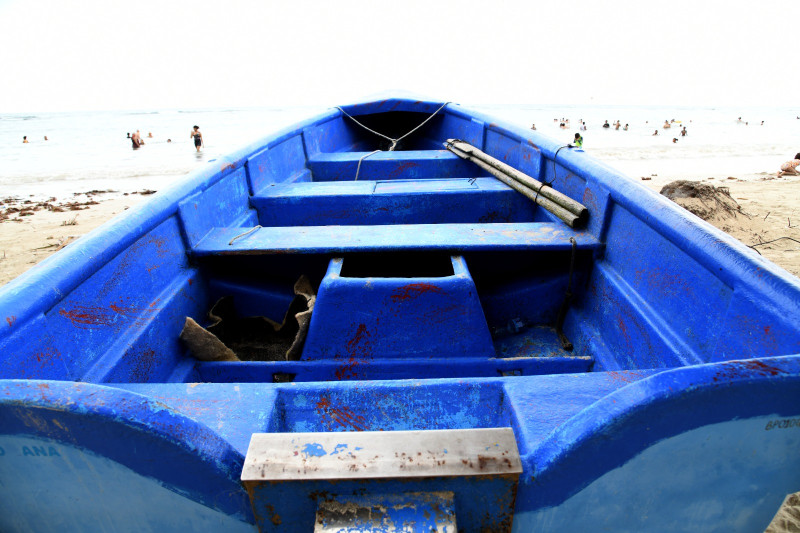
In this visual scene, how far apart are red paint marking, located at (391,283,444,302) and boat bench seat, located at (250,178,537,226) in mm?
1231

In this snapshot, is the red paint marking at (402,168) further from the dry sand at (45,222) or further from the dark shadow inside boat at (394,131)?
the dry sand at (45,222)

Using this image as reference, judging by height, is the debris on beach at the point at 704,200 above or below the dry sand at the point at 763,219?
above

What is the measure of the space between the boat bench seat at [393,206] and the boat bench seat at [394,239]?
57 centimetres

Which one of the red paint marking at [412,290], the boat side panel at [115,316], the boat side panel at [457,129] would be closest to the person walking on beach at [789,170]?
the boat side panel at [457,129]

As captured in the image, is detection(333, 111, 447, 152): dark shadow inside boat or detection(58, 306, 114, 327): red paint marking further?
detection(333, 111, 447, 152): dark shadow inside boat

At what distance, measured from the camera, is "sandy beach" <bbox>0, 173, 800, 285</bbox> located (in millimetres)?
5129

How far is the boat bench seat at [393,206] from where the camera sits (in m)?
2.95

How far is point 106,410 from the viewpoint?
30.4 inches

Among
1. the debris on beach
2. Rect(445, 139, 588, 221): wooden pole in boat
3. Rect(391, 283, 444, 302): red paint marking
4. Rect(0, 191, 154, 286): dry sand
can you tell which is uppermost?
Rect(445, 139, 588, 221): wooden pole in boat

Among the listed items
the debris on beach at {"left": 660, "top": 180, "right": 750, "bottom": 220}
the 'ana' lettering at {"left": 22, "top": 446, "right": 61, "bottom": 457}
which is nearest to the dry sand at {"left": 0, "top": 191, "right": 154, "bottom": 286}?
the 'ana' lettering at {"left": 22, "top": 446, "right": 61, "bottom": 457}

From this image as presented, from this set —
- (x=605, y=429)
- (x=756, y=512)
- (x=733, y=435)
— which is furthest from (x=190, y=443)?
(x=756, y=512)

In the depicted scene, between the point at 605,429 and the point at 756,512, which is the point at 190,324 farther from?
the point at 756,512

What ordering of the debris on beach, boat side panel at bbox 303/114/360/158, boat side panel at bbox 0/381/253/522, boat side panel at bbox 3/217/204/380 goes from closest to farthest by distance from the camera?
boat side panel at bbox 0/381/253/522 < boat side panel at bbox 3/217/204/380 < boat side panel at bbox 303/114/360/158 < the debris on beach

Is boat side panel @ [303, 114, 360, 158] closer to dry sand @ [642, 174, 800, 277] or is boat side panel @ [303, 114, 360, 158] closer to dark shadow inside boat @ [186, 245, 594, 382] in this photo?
dark shadow inside boat @ [186, 245, 594, 382]
